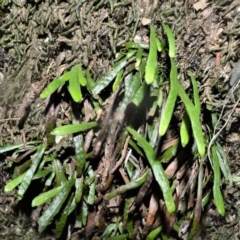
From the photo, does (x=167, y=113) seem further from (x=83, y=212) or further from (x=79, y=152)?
(x=83, y=212)

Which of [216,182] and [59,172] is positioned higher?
[59,172]

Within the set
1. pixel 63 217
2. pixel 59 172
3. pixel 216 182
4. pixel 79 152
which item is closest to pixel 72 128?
pixel 79 152

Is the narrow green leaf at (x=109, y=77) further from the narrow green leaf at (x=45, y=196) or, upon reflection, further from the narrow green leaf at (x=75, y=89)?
the narrow green leaf at (x=45, y=196)

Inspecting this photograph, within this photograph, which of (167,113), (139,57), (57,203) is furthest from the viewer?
(57,203)

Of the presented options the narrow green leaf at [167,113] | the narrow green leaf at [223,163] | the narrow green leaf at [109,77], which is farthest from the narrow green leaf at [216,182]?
the narrow green leaf at [109,77]

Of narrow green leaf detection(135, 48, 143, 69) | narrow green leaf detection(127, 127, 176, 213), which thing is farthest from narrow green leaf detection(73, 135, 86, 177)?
narrow green leaf detection(135, 48, 143, 69)
